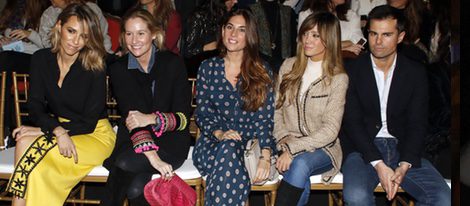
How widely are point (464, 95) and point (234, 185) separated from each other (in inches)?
83.5

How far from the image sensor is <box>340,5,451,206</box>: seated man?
9.06 feet

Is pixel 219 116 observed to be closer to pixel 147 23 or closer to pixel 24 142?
pixel 147 23

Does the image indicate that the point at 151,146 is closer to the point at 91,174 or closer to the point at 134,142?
the point at 134,142

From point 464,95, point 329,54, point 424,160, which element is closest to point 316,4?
point 329,54

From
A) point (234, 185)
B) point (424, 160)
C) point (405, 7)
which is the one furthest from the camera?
point (405, 7)

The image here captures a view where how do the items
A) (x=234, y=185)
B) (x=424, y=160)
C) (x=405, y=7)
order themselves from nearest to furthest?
(x=234, y=185) → (x=424, y=160) → (x=405, y=7)

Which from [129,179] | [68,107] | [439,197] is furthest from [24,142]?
[439,197]

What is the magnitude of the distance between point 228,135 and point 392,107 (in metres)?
0.84

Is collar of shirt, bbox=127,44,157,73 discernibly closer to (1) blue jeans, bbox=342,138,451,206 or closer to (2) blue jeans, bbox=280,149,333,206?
(2) blue jeans, bbox=280,149,333,206

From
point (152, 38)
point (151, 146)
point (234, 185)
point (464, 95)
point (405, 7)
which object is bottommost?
point (234, 185)

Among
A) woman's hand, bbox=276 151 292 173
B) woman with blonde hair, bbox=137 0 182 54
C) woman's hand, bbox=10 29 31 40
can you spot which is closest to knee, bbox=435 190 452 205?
woman's hand, bbox=276 151 292 173

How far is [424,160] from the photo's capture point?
2873 millimetres

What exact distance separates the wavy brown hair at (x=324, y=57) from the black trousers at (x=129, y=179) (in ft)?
2.54

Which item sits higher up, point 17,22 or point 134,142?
point 17,22
